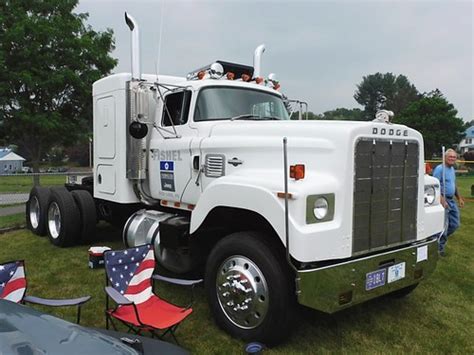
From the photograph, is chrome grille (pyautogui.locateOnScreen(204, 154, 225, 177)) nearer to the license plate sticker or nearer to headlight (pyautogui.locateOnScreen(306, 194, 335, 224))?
headlight (pyautogui.locateOnScreen(306, 194, 335, 224))

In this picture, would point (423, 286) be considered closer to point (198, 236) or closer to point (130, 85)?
point (198, 236)

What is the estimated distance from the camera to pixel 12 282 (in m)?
3.55

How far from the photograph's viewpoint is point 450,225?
24.3ft

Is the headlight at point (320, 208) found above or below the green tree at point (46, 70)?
below

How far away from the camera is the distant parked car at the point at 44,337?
1.80 metres

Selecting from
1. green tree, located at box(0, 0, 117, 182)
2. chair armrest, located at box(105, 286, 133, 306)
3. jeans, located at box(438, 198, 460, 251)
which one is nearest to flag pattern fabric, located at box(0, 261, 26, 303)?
chair armrest, located at box(105, 286, 133, 306)

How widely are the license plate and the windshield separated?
240 centimetres

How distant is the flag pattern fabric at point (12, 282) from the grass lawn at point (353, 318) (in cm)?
108

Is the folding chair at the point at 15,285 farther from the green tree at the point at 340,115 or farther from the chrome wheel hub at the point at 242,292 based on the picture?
the green tree at the point at 340,115

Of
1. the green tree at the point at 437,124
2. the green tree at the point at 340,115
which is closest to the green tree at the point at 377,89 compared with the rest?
the green tree at the point at 340,115

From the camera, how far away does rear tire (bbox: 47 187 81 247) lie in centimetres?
731

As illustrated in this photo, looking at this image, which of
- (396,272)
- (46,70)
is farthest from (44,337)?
(46,70)

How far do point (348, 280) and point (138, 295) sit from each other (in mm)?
2093

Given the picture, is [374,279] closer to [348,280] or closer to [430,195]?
[348,280]
